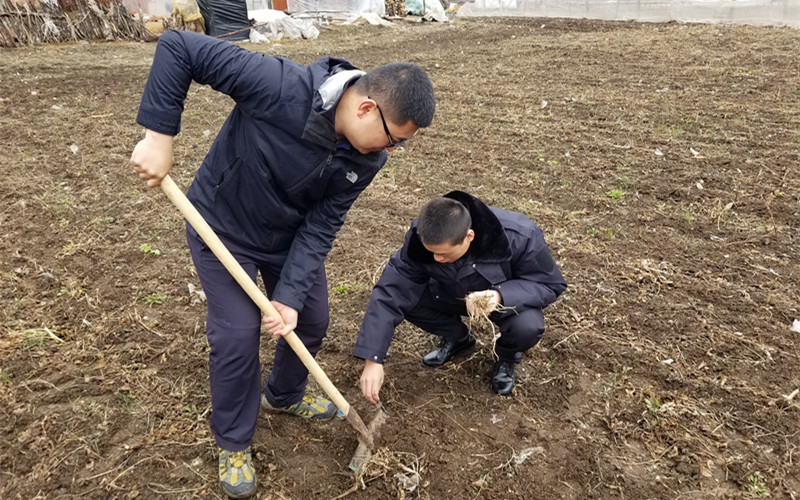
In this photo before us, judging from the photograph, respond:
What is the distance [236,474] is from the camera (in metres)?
2.37

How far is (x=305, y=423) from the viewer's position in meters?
2.83

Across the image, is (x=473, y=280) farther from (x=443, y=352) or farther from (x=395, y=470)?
(x=395, y=470)

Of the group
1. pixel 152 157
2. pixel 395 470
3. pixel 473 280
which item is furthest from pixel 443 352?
pixel 152 157

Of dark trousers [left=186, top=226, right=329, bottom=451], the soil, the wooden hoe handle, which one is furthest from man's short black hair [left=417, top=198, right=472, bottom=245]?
the soil

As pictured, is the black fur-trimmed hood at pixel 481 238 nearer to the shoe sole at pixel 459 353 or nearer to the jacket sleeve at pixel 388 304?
the jacket sleeve at pixel 388 304

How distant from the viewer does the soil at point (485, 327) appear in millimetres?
2537

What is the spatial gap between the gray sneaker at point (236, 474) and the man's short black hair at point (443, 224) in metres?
1.21

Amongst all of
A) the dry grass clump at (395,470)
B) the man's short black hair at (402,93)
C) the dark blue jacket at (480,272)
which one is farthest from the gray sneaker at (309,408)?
the man's short black hair at (402,93)

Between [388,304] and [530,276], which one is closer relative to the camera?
[388,304]

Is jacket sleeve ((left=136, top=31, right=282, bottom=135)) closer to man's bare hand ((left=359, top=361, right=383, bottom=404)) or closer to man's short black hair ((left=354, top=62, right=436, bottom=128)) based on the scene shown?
man's short black hair ((left=354, top=62, right=436, bottom=128))

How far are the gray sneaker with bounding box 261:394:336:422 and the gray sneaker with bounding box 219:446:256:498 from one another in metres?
0.43

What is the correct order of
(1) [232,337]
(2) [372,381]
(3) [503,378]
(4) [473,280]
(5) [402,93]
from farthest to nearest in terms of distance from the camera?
(3) [503,378], (4) [473,280], (2) [372,381], (1) [232,337], (5) [402,93]

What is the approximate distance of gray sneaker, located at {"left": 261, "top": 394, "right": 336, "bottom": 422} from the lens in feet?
9.27

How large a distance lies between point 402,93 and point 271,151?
552 mm
